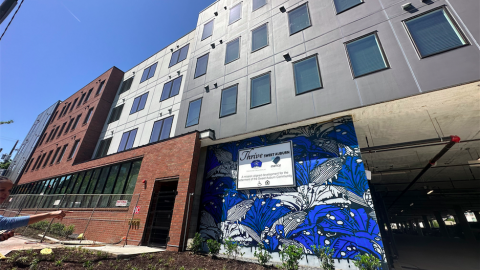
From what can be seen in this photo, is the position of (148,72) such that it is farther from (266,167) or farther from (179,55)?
(266,167)

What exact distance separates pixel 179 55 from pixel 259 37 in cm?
786

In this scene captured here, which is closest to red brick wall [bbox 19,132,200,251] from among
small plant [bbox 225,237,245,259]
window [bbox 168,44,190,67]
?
small plant [bbox 225,237,245,259]

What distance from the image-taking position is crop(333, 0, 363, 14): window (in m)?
8.57

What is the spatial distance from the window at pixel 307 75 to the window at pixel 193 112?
570cm

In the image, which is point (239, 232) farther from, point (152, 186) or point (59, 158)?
point (59, 158)

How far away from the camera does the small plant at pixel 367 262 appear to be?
→ 5.35 metres

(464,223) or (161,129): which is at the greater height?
(161,129)

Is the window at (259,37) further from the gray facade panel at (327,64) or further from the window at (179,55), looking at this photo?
the window at (179,55)

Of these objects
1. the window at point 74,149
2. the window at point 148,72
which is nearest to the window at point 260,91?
the window at point 148,72

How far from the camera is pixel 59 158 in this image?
20.0 m

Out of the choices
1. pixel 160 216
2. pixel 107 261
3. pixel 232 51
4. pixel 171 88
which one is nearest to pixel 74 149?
pixel 171 88

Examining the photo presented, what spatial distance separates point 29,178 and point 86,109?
1145 centimetres

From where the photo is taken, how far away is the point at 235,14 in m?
13.2

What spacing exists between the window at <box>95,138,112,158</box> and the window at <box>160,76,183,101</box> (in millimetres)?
7243
